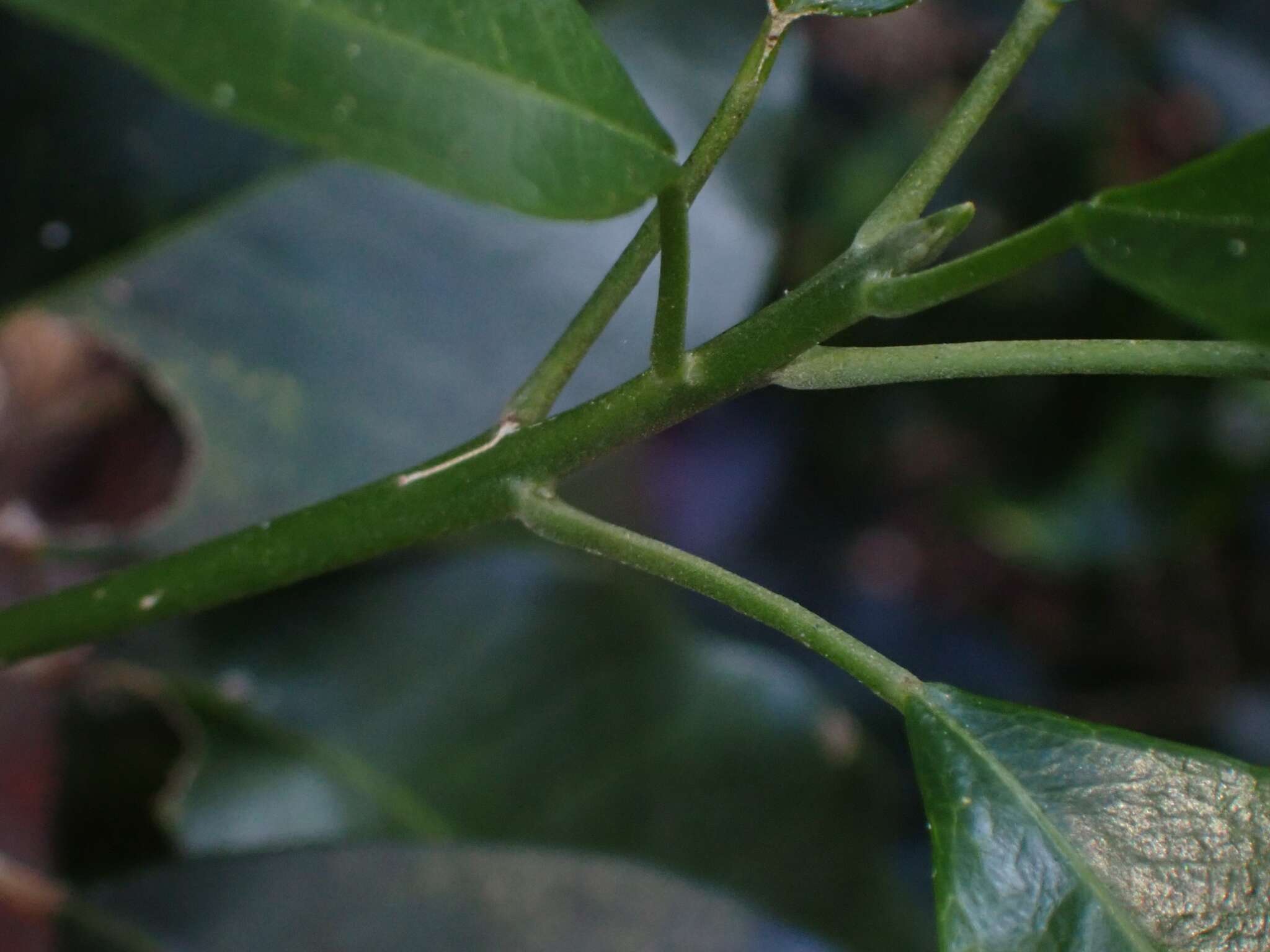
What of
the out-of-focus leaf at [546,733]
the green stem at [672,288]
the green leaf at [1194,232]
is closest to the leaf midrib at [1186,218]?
the green leaf at [1194,232]

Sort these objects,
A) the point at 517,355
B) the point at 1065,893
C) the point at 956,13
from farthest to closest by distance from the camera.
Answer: the point at 956,13, the point at 517,355, the point at 1065,893

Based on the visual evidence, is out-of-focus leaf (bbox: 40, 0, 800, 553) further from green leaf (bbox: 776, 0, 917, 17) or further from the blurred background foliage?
green leaf (bbox: 776, 0, 917, 17)

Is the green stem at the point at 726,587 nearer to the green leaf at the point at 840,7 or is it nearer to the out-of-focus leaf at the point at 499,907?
the green leaf at the point at 840,7

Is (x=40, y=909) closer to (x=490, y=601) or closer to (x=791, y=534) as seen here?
(x=490, y=601)

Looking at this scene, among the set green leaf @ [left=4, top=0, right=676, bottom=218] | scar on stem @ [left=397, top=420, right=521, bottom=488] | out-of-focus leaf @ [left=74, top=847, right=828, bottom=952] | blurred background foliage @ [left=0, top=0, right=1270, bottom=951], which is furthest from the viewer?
blurred background foliage @ [left=0, top=0, right=1270, bottom=951]

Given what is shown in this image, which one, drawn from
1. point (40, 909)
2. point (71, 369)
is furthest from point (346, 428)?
point (40, 909)

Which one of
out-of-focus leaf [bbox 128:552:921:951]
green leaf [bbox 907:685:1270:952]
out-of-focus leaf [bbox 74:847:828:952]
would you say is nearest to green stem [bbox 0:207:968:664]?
green leaf [bbox 907:685:1270:952]

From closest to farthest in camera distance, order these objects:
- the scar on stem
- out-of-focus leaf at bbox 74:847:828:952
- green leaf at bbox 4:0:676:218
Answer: green leaf at bbox 4:0:676:218 < the scar on stem < out-of-focus leaf at bbox 74:847:828:952
